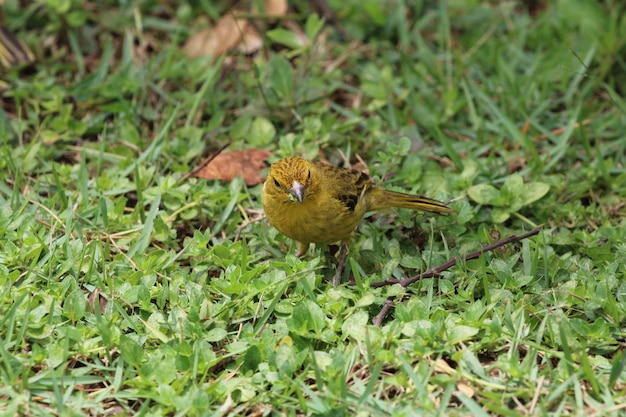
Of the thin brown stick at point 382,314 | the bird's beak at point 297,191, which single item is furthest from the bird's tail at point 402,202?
the thin brown stick at point 382,314

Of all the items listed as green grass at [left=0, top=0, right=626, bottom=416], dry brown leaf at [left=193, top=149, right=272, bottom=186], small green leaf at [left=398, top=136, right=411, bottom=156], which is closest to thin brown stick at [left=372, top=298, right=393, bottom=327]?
green grass at [left=0, top=0, right=626, bottom=416]

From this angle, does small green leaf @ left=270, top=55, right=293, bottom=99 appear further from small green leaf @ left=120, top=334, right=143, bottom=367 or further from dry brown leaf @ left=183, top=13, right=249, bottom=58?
small green leaf @ left=120, top=334, right=143, bottom=367

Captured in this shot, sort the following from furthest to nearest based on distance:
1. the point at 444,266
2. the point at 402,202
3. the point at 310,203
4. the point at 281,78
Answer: the point at 281,78 < the point at 402,202 < the point at 310,203 < the point at 444,266

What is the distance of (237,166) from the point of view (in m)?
5.49

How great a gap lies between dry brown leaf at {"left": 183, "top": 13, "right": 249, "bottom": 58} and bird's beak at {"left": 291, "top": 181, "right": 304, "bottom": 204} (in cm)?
268

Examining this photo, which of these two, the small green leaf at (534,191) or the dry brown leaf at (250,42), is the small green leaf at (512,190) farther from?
the dry brown leaf at (250,42)

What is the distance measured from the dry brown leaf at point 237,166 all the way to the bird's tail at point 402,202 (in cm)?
91

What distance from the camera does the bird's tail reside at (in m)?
4.79

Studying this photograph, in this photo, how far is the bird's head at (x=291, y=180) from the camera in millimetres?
4340

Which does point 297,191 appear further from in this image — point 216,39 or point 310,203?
point 216,39

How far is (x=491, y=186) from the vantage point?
16.6ft

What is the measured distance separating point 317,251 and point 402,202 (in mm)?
597

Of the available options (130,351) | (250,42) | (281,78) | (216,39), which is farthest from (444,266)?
(216,39)

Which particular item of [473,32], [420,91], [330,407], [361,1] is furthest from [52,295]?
[473,32]
